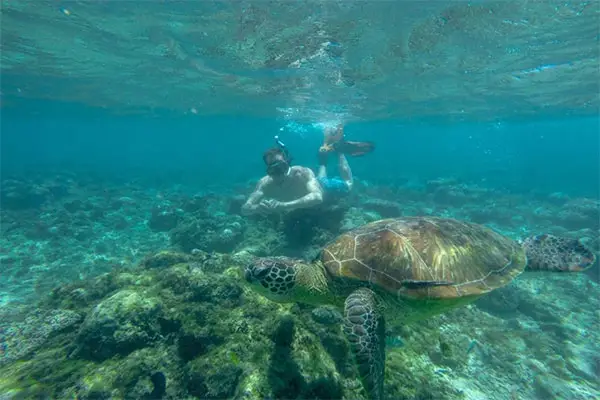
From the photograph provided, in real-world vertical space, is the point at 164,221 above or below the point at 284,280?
below

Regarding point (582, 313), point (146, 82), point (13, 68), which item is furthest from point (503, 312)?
point (13, 68)

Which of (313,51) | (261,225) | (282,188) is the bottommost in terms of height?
(261,225)

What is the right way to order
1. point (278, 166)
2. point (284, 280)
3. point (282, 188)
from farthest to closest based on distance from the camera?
point (282, 188) < point (278, 166) < point (284, 280)

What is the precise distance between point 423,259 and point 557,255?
9.10 ft

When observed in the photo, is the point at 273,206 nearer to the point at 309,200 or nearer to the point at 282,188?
the point at 309,200

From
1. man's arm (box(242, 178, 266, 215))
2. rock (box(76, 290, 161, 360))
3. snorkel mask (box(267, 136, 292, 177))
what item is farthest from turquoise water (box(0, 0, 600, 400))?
snorkel mask (box(267, 136, 292, 177))

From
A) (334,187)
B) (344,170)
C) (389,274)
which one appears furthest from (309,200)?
(344,170)

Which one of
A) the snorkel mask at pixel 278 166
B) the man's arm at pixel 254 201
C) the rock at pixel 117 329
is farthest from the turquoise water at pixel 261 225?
the snorkel mask at pixel 278 166

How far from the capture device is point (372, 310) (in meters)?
3.18

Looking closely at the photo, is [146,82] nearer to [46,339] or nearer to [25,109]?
[46,339]

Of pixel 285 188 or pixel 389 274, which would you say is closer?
pixel 389 274

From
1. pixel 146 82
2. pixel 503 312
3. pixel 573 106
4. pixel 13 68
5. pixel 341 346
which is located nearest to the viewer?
pixel 341 346

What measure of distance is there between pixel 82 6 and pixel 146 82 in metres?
12.0

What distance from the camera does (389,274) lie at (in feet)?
11.8
